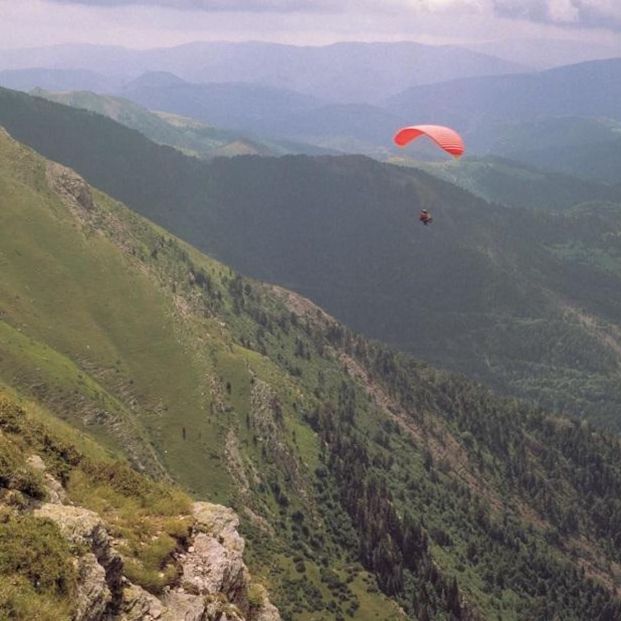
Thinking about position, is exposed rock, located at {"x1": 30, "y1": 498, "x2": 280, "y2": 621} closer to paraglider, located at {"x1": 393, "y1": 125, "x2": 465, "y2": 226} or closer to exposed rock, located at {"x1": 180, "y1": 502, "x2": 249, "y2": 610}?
exposed rock, located at {"x1": 180, "y1": 502, "x2": 249, "y2": 610}

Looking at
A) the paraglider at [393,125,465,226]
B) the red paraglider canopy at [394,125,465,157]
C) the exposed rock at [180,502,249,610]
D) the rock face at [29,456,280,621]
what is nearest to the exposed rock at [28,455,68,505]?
the rock face at [29,456,280,621]

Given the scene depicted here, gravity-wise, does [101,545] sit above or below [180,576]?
above

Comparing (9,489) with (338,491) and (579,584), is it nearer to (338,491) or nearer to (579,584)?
(338,491)

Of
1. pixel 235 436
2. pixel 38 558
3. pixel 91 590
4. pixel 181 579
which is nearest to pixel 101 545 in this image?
pixel 91 590

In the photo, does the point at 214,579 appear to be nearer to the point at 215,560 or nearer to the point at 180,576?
the point at 215,560

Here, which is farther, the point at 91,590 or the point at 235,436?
the point at 235,436

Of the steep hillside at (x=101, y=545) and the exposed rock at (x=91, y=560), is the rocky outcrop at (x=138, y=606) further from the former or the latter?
the exposed rock at (x=91, y=560)
